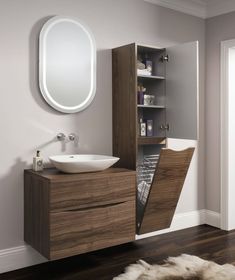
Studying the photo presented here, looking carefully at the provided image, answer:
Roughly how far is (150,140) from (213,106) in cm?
109

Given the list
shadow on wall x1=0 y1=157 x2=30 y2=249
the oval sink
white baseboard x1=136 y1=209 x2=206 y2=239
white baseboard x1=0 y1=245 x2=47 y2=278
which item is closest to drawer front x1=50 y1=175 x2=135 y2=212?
the oval sink

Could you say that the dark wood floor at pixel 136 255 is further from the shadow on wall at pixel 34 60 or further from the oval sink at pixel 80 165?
the shadow on wall at pixel 34 60

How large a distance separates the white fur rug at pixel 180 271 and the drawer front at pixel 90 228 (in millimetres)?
261

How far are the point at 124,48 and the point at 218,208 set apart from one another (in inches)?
84.0

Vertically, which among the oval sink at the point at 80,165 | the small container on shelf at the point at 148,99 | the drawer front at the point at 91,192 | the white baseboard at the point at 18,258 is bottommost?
the white baseboard at the point at 18,258

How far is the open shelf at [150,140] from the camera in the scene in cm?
346

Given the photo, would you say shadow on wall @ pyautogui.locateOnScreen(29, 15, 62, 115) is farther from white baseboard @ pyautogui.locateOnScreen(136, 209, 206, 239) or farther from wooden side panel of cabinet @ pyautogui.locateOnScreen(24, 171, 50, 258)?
white baseboard @ pyautogui.locateOnScreen(136, 209, 206, 239)

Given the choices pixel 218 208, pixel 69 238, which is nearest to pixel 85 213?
pixel 69 238

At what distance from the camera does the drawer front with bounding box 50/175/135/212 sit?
263 centimetres

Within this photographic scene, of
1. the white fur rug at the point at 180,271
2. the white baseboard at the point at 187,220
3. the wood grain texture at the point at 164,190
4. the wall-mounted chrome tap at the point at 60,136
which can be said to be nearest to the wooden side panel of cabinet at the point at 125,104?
the wood grain texture at the point at 164,190

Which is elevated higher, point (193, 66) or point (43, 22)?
point (43, 22)

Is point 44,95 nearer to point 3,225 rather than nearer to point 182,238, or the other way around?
point 3,225

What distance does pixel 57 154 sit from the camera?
125 inches

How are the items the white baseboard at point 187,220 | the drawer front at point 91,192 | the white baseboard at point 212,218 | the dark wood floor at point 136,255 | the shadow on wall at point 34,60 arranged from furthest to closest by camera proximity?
1. the white baseboard at point 212,218
2. the white baseboard at point 187,220
3. the shadow on wall at point 34,60
4. the dark wood floor at point 136,255
5. the drawer front at point 91,192
